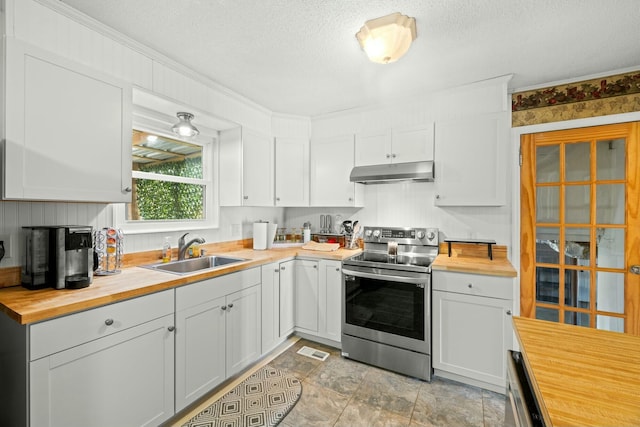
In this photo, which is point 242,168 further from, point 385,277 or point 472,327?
point 472,327

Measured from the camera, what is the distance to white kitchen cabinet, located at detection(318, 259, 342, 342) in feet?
8.89

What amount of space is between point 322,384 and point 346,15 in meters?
2.50

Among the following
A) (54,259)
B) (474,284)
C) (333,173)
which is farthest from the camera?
(333,173)

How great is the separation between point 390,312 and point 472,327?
60cm

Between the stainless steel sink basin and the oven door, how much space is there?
1030 mm

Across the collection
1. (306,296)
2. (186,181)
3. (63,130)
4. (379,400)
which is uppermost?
(63,130)

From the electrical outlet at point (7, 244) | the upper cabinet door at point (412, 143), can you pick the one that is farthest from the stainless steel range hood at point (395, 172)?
the electrical outlet at point (7, 244)

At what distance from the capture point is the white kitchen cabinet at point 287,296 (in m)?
2.76

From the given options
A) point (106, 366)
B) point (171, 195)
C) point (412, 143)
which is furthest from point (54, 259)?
point (412, 143)

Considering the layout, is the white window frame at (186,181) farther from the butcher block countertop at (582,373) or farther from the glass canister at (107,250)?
the butcher block countertop at (582,373)

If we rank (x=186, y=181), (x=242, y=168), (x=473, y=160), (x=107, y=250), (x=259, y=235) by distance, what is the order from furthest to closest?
1. (x=259, y=235)
2. (x=242, y=168)
3. (x=186, y=181)
4. (x=473, y=160)
5. (x=107, y=250)

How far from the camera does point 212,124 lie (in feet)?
9.02

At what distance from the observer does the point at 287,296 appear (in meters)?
2.83

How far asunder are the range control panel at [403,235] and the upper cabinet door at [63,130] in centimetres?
222
